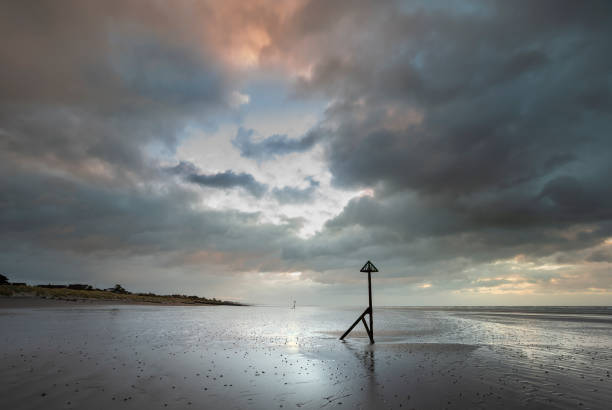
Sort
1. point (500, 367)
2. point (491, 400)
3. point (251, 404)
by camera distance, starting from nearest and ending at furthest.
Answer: point (251, 404) < point (491, 400) < point (500, 367)

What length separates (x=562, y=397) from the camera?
1093cm

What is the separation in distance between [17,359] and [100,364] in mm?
4003

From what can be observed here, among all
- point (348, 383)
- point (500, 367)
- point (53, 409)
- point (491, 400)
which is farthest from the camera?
point (500, 367)

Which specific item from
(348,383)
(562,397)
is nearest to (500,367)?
(562,397)

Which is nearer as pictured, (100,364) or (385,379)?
(385,379)

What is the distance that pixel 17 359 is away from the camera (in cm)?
1442

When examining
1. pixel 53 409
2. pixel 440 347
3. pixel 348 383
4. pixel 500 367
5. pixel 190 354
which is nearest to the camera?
pixel 53 409

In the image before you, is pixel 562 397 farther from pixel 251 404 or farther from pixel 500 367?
pixel 251 404

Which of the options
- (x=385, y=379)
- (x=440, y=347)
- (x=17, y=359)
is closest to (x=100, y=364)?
(x=17, y=359)

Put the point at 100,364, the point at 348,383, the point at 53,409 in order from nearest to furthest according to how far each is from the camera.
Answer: the point at 53,409 < the point at 348,383 < the point at 100,364

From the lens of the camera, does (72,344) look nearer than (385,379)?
No

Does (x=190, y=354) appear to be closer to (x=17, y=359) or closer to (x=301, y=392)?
(x=17, y=359)

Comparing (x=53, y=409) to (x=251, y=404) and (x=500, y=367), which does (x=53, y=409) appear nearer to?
(x=251, y=404)

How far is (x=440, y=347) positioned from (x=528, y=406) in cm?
1352
